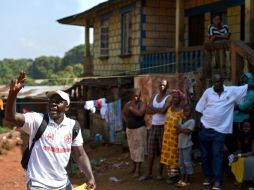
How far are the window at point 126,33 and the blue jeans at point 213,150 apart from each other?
9.03 m

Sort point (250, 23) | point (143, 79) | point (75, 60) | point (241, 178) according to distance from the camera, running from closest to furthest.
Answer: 1. point (241, 178)
2. point (250, 23)
3. point (143, 79)
4. point (75, 60)

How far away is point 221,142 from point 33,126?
3.77 metres

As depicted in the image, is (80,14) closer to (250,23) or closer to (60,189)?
(250,23)

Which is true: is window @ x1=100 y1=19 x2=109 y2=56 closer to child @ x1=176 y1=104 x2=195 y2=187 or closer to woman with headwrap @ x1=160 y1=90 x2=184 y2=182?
woman with headwrap @ x1=160 y1=90 x2=184 y2=182

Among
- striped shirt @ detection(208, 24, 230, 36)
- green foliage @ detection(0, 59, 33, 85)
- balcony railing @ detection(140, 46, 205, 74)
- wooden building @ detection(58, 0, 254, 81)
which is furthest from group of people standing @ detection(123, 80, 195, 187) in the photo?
green foliage @ detection(0, 59, 33, 85)

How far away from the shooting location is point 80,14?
60.5 ft

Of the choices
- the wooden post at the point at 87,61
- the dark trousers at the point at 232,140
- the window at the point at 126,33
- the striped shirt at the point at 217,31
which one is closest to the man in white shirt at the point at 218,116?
the dark trousers at the point at 232,140

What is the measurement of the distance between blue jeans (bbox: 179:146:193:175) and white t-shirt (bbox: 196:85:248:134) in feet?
2.16

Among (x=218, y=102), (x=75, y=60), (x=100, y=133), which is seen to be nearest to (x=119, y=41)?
(x=100, y=133)

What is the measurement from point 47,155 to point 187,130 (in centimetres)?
387

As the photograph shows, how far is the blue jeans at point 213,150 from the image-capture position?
7.06 metres

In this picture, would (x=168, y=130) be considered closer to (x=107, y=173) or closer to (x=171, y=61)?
(x=107, y=173)

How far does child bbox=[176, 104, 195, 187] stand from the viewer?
24.8ft

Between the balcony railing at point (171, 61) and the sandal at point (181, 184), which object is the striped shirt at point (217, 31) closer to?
the balcony railing at point (171, 61)
